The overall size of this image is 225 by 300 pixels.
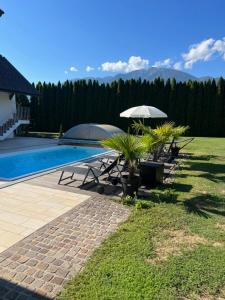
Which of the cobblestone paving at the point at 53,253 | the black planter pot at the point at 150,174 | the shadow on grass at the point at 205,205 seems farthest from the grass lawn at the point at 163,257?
the black planter pot at the point at 150,174

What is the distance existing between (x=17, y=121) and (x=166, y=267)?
20803mm

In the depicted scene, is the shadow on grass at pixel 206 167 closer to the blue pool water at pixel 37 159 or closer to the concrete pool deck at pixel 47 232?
the blue pool water at pixel 37 159

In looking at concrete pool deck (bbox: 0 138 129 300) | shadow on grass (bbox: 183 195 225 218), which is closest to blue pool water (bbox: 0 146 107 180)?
concrete pool deck (bbox: 0 138 129 300)

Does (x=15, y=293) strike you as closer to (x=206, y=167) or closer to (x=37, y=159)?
(x=206, y=167)

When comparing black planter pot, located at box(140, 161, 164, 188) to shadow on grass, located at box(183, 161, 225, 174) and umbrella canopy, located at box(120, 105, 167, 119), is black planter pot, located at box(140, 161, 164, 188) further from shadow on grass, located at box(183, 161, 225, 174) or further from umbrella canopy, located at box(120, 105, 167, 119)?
umbrella canopy, located at box(120, 105, 167, 119)

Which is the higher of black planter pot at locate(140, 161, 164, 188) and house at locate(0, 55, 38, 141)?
house at locate(0, 55, 38, 141)

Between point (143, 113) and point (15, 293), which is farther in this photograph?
point (143, 113)

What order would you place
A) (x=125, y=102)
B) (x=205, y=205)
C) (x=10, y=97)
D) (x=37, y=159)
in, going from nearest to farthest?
1. (x=205, y=205)
2. (x=37, y=159)
3. (x=10, y=97)
4. (x=125, y=102)

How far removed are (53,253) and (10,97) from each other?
819 inches

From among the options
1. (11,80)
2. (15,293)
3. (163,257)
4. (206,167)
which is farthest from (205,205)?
(11,80)

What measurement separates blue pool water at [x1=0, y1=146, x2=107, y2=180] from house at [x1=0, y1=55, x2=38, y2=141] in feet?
19.2

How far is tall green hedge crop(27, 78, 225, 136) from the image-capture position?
89.2 feet

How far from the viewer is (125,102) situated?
28.8 meters

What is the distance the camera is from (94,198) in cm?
677
